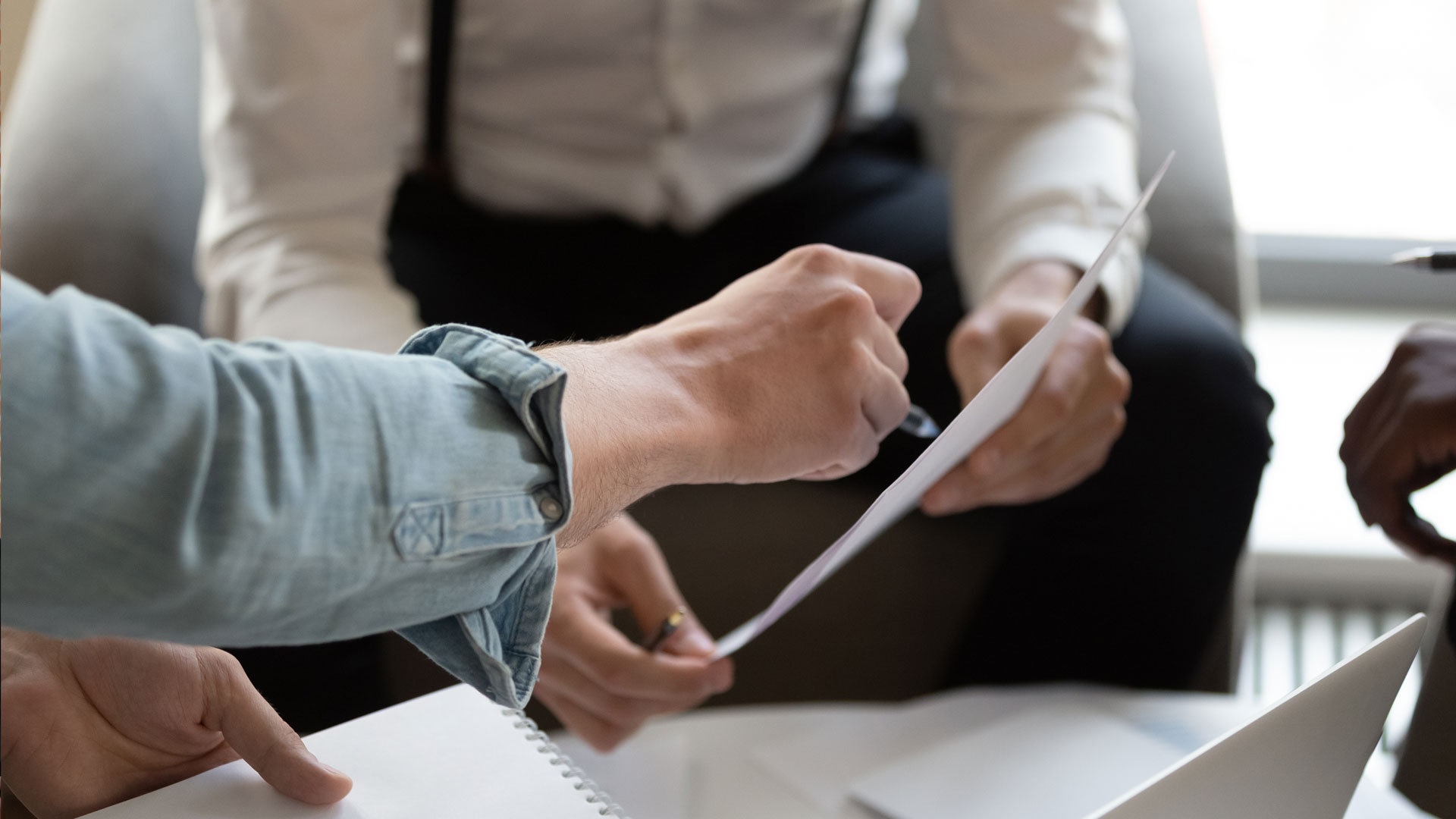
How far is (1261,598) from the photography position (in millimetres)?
909

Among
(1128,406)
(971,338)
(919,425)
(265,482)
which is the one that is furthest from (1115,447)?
(265,482)

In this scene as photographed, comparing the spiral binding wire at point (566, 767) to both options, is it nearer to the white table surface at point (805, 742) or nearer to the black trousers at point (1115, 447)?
the white table surface at point (805, 742)

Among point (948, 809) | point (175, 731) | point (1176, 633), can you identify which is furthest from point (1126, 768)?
point (175, 731)

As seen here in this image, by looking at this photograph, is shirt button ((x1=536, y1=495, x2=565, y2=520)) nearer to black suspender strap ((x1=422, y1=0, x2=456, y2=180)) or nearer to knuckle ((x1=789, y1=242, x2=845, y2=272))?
knuckle ((x1=789, y1=242, x2=845, y2=272))

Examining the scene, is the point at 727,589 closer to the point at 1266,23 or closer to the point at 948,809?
the point at 948,809

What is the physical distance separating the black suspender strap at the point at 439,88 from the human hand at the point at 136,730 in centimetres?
39

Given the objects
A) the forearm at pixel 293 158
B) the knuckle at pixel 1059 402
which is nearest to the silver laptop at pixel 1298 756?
the knuckle at pixel 1059 402

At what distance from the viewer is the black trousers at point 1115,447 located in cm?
55

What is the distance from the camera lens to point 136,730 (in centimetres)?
28

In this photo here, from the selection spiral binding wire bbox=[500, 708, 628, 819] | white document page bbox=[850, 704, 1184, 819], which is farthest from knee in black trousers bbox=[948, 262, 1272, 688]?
spiral binding wire bbox=[500, 708, 628, 819]

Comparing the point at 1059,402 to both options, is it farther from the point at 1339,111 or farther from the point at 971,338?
the point at 1339,111

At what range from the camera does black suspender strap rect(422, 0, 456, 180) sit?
57cm

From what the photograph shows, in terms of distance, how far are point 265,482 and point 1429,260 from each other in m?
0.39

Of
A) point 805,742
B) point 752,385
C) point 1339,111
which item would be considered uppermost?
point 752,385
